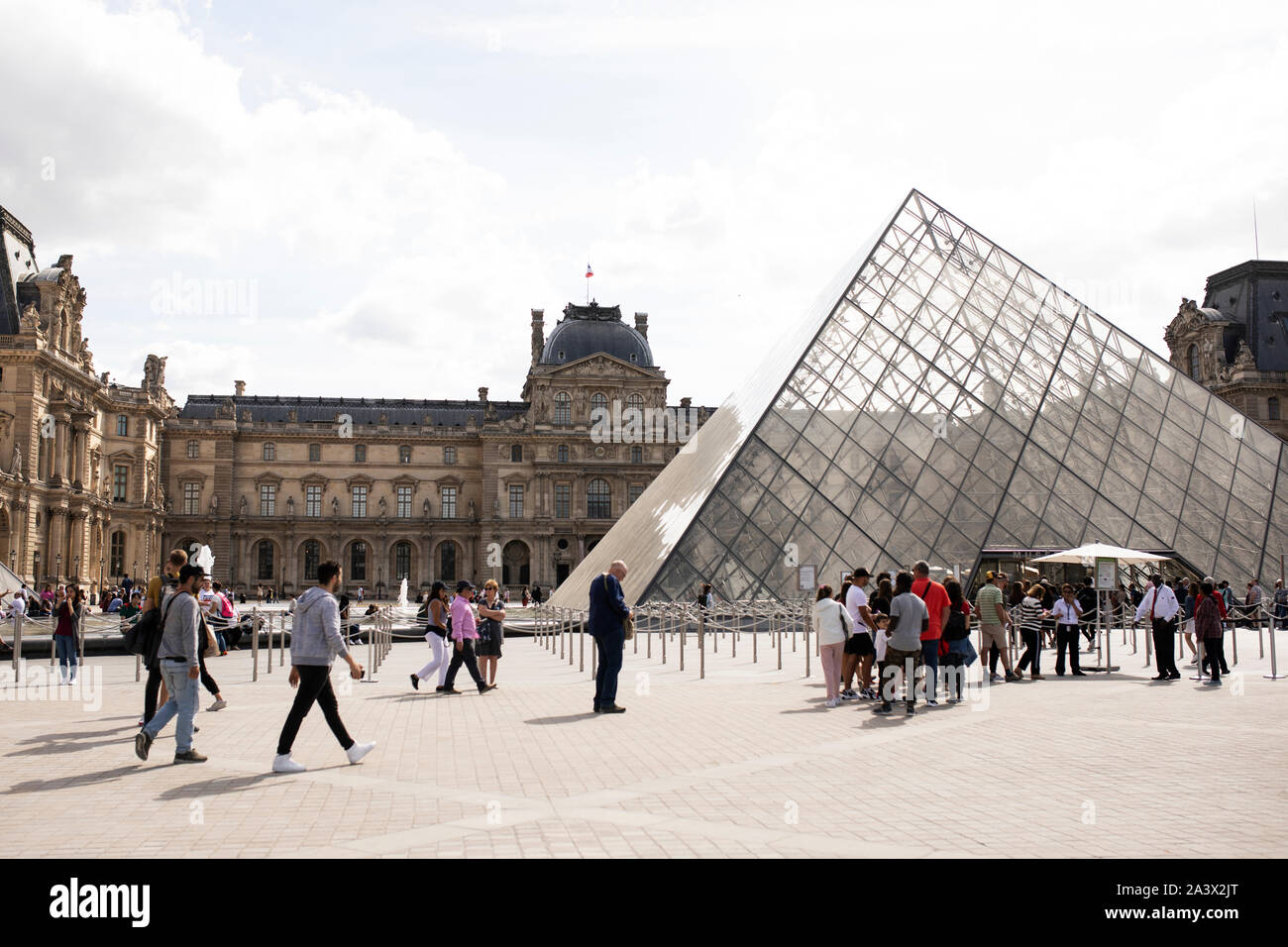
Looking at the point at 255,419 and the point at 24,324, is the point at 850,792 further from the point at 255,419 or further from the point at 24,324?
the point at 255,419

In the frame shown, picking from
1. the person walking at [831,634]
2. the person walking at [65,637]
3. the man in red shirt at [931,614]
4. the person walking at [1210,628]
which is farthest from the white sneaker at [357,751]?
the person walking at [1210,628]

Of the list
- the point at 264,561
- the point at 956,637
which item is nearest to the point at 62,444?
the point at 264,561

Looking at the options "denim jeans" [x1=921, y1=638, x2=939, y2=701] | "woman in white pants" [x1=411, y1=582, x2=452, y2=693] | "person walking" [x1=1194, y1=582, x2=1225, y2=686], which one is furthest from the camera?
"person walking" [x1=1194, y1=582, x2=1225, y2=686]

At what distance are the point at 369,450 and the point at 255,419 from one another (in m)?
7.69

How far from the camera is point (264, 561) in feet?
222

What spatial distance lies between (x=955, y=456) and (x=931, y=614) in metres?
11.7

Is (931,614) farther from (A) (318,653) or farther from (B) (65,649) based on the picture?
(B) (65,649)

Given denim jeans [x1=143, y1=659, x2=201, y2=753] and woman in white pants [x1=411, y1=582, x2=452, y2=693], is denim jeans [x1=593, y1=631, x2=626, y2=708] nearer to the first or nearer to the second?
woman in white pants [x1=411, y1=582, x2=452, y2=693]

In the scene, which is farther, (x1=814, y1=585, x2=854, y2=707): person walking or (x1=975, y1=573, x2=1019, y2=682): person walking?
(x1=975, y1=573, x2=1019, y2=682): person walking

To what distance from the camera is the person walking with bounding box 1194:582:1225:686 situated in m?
12.0

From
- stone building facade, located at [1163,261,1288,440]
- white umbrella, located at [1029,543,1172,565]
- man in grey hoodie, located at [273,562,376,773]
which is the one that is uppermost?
stone building facade, located at [1163,261,1288,440]

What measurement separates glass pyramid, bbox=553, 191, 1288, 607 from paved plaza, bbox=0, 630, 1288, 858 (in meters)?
8.61

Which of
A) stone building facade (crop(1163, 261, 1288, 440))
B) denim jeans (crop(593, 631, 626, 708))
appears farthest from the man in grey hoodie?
stone building facade (crop(1163, 261, 1288, 440))

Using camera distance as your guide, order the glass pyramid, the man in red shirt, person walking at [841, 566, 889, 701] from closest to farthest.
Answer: the man in red shirt
person walking at [841, 566, 889, 701]
the glass pyramid
